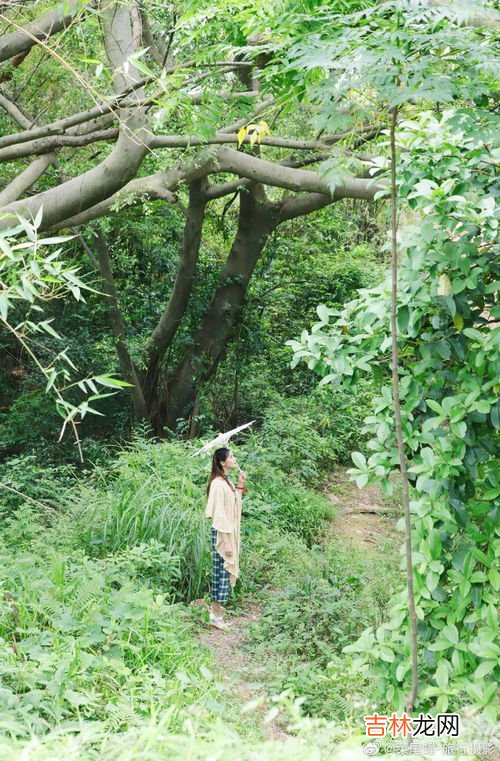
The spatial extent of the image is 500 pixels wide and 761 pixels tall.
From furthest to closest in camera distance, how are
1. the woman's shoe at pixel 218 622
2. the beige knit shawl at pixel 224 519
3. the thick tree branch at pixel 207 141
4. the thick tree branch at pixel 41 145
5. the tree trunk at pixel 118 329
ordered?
the tree trunk at pixel 118 329 → the thick tree branch at pixel 207 141 → the thick tree branch at pixel 41 145 → the beige knit shawl at pixel 224 519 → the woman's shoe at pixel 218 622

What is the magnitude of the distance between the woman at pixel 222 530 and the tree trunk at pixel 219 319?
5.76 meters

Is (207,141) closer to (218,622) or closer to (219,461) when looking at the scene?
(219,461)

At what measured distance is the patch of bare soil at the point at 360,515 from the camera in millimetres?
9492

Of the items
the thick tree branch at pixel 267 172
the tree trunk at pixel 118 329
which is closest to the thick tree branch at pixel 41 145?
the thick tree branch at pixel 267 172

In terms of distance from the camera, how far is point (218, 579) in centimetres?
652

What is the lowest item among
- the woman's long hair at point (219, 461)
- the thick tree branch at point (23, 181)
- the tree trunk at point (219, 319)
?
the tree trunk at point (219, 319)

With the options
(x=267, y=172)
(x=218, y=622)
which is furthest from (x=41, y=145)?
(x=218, y=622)

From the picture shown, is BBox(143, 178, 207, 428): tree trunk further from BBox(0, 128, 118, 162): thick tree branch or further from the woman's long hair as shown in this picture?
the woman's long hair

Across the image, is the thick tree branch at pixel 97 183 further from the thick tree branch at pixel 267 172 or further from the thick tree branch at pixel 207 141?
the thick tree branch at pixel 267 172

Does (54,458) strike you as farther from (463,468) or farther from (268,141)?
(463,468)

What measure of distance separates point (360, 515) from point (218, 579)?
172 inches

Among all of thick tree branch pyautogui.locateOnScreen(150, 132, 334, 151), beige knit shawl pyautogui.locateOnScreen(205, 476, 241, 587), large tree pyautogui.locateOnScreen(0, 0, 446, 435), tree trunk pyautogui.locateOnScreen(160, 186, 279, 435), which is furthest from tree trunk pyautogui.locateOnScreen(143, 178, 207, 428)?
beige knit shawl pyautogui.locateOnScreen(205, 476, 241, 587)

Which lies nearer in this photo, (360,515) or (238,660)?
(238,660)

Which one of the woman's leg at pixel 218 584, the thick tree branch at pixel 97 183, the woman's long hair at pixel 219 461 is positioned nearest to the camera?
the woman's leg at pixel 218 584
